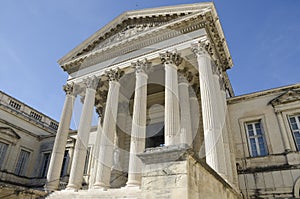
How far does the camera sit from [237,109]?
584 inches

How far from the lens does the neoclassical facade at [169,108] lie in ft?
37.2

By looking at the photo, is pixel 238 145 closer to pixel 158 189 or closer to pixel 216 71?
pixel 216 71

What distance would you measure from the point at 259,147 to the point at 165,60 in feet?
24.4

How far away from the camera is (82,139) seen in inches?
552

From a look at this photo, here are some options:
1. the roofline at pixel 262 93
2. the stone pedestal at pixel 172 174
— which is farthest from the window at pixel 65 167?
the stone pedestal at pixel 172 174

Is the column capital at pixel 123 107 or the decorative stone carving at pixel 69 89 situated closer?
the decorative stone carving at pixel 69 89

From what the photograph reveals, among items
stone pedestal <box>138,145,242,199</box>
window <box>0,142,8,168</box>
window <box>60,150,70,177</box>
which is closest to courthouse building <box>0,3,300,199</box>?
window <box>60,150,70,177</box>

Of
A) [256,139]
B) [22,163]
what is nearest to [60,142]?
[22,163]

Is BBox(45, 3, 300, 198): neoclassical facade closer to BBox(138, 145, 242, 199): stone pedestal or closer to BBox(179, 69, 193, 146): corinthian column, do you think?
BBox(179, 69, 193, 146): corinthian column

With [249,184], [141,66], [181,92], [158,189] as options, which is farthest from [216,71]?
[158,189]

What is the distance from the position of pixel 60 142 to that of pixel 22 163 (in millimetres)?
9908

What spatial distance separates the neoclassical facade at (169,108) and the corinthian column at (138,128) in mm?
47

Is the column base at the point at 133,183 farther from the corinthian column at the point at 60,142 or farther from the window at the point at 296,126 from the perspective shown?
the window at the point at 296,126

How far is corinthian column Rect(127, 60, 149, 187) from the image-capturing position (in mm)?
11050
